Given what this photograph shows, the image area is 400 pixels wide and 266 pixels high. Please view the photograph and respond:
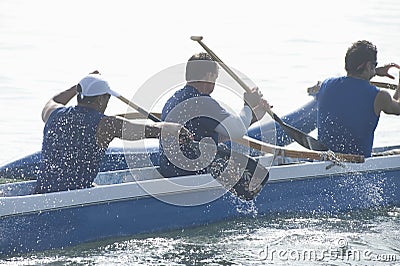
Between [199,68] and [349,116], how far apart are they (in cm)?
148

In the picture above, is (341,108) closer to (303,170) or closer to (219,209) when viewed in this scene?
(303,170)

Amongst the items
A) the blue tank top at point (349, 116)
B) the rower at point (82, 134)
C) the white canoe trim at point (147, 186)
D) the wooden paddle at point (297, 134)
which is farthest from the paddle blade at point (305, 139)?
the rower at point (82, 134)

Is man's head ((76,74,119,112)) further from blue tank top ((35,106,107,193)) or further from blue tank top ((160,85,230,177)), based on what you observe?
blue tank top ((160,85,230,177))

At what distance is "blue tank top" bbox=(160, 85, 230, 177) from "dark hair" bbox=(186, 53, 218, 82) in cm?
9

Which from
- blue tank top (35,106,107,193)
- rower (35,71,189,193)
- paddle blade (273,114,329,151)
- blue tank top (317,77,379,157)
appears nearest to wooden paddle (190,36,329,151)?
paddle blade (273,114,329,151)

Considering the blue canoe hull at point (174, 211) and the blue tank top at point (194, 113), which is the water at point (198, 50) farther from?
the blue tank top at point (194, 113)

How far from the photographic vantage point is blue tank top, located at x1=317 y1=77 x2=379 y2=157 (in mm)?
7660

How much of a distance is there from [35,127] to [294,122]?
10.8 ft

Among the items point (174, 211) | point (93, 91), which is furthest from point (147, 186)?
point (93, 91)

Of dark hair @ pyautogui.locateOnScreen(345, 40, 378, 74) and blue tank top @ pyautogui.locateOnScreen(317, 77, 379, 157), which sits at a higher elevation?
dark hair @ pyautogui.locateOnScreen(345, 40, 378, 74)

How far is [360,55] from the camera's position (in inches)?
302

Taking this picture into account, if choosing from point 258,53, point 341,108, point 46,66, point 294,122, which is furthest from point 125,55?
point 341,108

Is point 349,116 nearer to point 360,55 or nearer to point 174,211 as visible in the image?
point 360,55

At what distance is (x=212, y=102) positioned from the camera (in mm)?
6797
